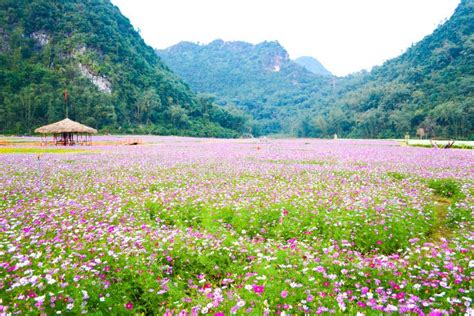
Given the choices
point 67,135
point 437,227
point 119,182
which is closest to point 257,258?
point 437,227

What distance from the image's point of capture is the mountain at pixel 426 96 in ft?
266

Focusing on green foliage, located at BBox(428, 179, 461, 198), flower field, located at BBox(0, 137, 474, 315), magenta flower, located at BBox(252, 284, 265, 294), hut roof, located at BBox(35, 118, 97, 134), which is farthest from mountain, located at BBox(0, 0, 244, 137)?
magenta flower, located at BBox(252, 284, 265, 294)

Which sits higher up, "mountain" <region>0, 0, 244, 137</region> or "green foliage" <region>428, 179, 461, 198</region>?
"mountain" <region>0, 0, 244, 137</region>

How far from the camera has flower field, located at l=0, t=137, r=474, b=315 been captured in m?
4.21

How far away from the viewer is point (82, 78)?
9644 cm

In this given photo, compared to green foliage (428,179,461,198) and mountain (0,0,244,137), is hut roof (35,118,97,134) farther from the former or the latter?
green foliage (428,179,461,198)

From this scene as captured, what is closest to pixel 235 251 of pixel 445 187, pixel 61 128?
pixel 445 187

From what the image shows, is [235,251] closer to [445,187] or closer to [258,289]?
[258,289]

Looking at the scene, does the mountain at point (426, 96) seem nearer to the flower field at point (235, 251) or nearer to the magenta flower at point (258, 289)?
the flower field at point (235, 251)

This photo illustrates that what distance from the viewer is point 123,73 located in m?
112

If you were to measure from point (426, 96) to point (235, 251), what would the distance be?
112174 millimetres

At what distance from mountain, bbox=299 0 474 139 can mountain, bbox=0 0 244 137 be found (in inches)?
2017

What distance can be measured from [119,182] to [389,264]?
10.6 m

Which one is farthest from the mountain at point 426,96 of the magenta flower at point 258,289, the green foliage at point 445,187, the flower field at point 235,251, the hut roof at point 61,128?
the magenta flower at point 258,289
